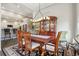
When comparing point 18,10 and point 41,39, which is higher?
point 18,10

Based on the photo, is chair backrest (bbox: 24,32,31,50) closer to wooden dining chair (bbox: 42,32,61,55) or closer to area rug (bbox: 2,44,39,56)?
area rug (bbox: 2,44,39,56)

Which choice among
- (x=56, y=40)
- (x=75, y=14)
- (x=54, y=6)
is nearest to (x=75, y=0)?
(x=75, y=14)

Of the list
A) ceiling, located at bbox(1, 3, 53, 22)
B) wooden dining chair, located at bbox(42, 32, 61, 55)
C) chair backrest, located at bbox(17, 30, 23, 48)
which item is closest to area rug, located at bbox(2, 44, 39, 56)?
chair backrest, located at bbox(17, 30, 23, 48)

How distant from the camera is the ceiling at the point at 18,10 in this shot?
183 cm

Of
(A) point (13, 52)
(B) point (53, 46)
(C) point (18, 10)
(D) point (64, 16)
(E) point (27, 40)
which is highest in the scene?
(C) point (18, 10)

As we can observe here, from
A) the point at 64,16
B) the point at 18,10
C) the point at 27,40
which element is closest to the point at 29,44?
the point at 27,40

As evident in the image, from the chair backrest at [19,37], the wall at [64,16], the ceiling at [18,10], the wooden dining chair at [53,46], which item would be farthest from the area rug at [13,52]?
the wall at [64,16]

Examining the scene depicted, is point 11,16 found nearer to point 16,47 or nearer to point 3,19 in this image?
point 3,19

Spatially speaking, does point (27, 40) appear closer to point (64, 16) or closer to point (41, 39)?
point (41, 39)

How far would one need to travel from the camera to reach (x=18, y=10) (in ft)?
6.07

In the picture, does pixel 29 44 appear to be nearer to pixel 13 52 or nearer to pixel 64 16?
pixel 13 52

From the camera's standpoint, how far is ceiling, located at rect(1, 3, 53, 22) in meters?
1.83

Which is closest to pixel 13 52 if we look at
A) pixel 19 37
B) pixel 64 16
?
pixel 19 37

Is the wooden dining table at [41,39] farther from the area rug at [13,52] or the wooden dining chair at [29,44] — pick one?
the area rug at [13,52]
